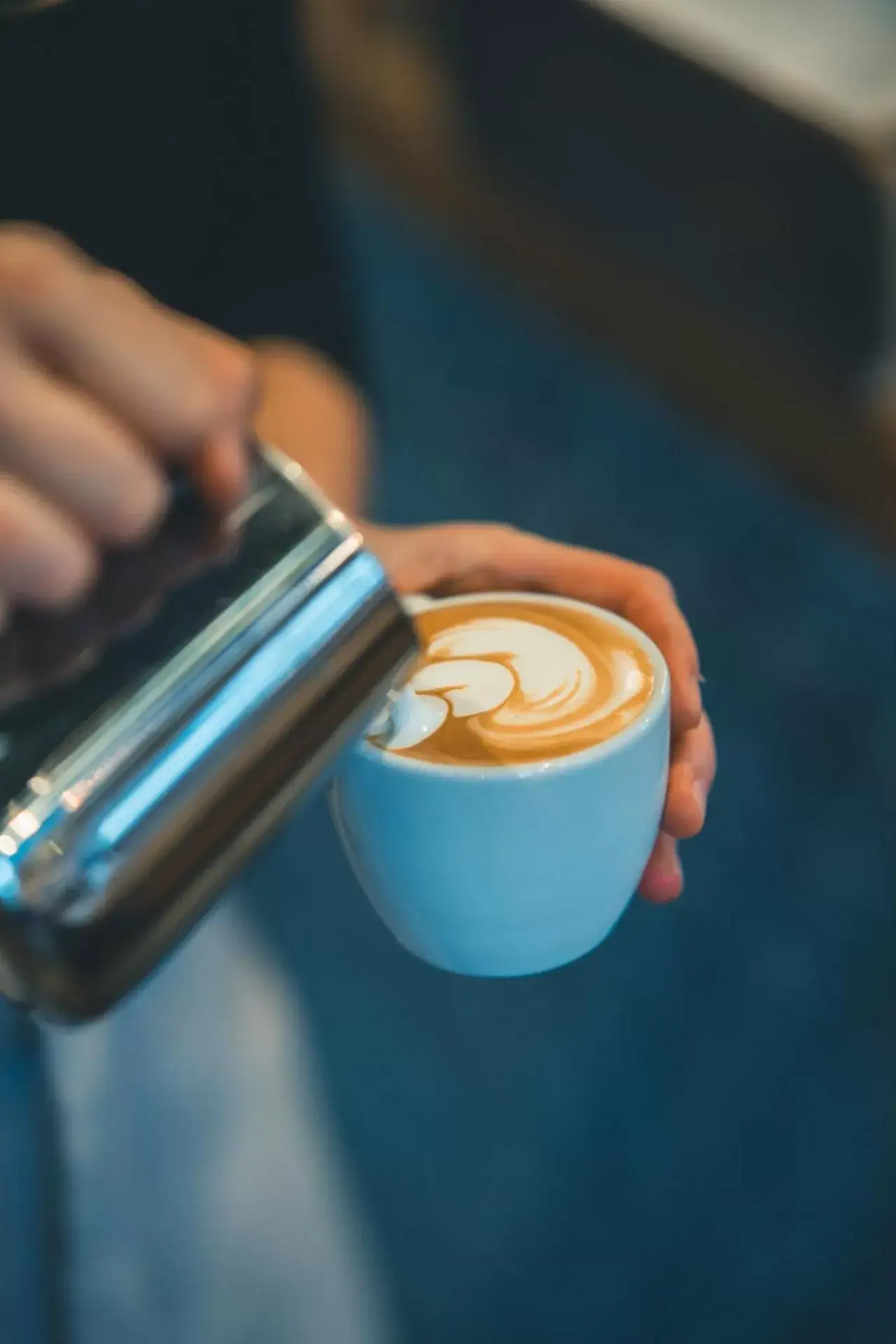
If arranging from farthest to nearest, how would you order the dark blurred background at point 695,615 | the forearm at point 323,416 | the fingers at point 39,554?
1. the dark blurred background at point 695,615
2. the forearm at point 323,416
3. the fingers at point 39,554

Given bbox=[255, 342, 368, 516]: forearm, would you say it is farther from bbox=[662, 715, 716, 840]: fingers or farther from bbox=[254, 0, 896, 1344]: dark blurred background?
bbox=[662, 715, 716, 840]: fingers

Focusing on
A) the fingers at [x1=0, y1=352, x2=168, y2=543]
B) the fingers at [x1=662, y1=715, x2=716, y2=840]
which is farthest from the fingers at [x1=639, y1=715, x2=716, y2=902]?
the fingers at [x1=0, y1=352, x2=168, y2=543]

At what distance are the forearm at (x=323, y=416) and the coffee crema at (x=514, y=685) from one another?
0.18m

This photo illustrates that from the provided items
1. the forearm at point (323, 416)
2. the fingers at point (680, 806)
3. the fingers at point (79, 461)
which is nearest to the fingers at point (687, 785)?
the fingers at point (680, 806)

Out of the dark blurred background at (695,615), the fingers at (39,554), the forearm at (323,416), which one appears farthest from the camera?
the dark blurred background at (695,615)

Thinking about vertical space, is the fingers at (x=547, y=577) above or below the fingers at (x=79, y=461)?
below

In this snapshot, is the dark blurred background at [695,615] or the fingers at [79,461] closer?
the fingers at [79,461]

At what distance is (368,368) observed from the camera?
1.91ft

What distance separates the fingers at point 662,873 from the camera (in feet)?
0.87

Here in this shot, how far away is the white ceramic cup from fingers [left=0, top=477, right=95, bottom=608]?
0.07m

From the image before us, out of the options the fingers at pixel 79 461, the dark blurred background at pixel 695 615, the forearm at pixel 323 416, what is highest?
the fingers at pixel 79 461

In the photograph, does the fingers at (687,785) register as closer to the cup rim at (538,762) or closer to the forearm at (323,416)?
the cup rim at (538,762)

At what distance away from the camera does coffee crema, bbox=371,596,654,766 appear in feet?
0.81

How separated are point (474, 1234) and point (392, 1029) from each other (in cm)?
12
